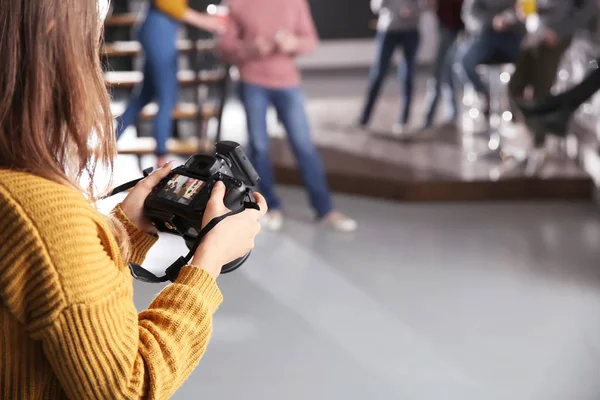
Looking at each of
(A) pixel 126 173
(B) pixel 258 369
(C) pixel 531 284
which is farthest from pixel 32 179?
(A) pixel 126 173

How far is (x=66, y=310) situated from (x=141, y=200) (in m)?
0.47

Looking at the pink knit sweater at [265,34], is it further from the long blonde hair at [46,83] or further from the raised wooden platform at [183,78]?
the long blonde hair at [46,83]

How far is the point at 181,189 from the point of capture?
1341mm

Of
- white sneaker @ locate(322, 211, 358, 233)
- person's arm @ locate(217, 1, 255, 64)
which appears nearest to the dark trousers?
white sneaker @ locate(322, 211, 358, 233)

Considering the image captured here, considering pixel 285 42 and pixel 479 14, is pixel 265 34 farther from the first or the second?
pixel 479 14

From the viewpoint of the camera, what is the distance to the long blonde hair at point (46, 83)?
983 millimetres

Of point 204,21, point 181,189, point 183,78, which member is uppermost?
point 181,189

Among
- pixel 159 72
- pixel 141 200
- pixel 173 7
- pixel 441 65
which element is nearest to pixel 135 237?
pixel 141 200

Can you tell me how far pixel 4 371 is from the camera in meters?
1.01

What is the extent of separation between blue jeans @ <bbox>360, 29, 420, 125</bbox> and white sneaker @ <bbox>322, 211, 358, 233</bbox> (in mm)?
2344

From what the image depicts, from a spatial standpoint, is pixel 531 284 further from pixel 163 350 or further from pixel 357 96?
pixel 357 96

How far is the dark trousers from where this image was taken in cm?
481

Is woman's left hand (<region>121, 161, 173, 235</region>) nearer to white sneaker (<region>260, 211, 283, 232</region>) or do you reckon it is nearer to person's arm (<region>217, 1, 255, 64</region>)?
person's arm (<region>217, 1, 255, 64</region>)

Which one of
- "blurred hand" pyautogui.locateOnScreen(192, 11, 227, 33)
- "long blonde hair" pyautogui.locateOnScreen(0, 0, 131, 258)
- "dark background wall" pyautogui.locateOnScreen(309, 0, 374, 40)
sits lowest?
"dark background wall" pyautogui.locateOnScreen(309, 0, 374, 40)
